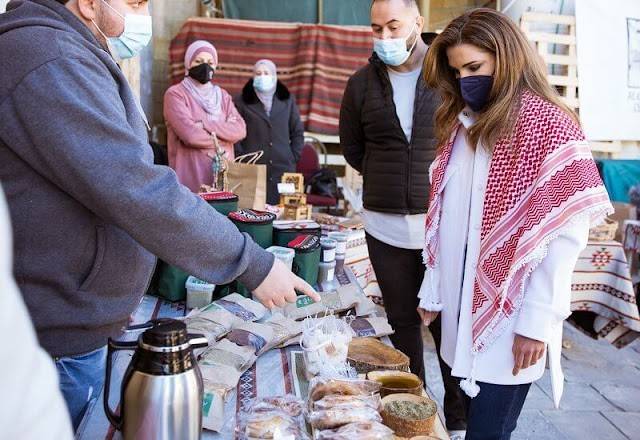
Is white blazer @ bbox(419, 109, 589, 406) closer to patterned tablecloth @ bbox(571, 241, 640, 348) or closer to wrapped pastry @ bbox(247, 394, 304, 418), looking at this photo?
wrapped pastry @ bbox(247, 394, 304, 418)

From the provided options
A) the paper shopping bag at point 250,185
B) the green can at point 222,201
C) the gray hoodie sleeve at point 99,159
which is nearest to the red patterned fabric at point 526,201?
the gray hoodie sleeve at point 99,159

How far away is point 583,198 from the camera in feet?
5.11

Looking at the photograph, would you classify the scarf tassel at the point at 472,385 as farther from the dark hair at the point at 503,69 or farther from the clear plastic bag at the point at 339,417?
the dark hair at the point at 503,69

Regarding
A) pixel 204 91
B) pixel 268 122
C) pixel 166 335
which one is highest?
pixel 204 91

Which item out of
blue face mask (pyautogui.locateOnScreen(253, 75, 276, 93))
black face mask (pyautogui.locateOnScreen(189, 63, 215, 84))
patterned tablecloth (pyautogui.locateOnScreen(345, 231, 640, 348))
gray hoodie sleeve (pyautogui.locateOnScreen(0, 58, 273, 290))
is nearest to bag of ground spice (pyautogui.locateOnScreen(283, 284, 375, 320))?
gray hoodie sleeve (pyautogui.locateOnScreen(0, 58, 273, 290))

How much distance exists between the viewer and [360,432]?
1188mm

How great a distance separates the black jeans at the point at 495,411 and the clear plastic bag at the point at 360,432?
0.63 meters

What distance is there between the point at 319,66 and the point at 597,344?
13.9 ft

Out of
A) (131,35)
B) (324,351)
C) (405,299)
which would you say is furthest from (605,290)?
(131,35)

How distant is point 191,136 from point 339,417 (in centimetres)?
325

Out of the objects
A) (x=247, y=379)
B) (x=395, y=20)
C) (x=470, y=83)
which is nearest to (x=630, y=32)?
(x=395, y=20)

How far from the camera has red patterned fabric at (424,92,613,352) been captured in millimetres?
1575

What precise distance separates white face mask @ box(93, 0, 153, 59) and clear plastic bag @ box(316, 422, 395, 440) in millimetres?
1077

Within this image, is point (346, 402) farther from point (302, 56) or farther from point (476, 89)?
point (302, 56)
